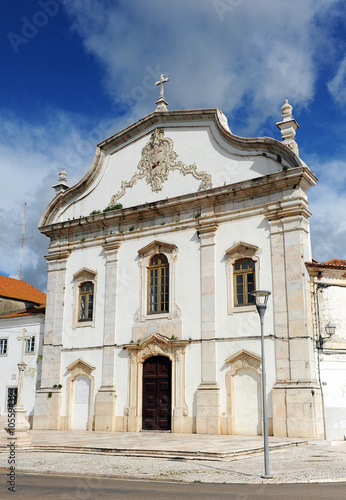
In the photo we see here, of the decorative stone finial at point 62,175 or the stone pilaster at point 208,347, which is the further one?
the decorative stone finial at point 62,175

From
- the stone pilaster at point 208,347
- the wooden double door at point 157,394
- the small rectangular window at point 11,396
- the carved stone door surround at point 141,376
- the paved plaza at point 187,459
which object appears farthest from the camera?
the small rectangular window at point 11,396

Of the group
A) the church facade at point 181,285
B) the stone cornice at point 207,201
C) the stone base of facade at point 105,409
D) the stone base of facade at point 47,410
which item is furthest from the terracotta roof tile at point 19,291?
the stone base of facade at point 105,409

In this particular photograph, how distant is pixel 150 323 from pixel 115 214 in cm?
492

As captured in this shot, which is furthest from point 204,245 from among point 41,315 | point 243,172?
point 41,315

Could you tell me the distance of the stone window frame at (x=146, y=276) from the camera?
20.4m

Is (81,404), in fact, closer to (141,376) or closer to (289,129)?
(141,376)

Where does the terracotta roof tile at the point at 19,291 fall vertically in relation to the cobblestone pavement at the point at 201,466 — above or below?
above

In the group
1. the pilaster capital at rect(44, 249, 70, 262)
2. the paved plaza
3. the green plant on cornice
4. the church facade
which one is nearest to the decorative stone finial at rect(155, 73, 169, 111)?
the church facade

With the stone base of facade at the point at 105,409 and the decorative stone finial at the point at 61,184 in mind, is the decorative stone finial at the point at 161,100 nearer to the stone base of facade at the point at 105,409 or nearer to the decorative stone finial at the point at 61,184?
the decorative stone finial at the point at 61,184

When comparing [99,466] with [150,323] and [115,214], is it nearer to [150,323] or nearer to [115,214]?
[150,323]

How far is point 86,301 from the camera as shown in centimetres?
2300

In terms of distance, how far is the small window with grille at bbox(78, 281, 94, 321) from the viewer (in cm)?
2277

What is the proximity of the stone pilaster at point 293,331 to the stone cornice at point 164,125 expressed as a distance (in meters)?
2.28

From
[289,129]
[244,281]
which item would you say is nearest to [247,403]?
[244,281]
